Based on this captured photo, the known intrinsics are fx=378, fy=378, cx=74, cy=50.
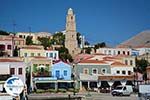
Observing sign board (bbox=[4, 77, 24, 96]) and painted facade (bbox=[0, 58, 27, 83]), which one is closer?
sign board (bbox=[4, 77, 24, 96])

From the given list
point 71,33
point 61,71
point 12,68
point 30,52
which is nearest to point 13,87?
point 12,68

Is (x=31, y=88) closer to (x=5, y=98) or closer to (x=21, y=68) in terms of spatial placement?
(x=21, y=68)

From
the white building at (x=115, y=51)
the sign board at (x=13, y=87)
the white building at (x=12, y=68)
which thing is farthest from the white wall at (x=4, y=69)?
the white building at (x=115, y=51)

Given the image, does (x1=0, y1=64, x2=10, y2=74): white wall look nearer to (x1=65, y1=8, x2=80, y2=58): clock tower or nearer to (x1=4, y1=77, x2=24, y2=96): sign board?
(x1=4, y1=77, x2=24, y2=96): sign board

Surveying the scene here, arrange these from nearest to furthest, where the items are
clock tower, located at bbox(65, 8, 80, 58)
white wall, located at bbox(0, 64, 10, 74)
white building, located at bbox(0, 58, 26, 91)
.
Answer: white wall, located at bbox(0, 64, 10, 74) → white building, located at bbox(0, 58, 26, 91) → clock tower, located at bbox(65, 8, 80, 58)

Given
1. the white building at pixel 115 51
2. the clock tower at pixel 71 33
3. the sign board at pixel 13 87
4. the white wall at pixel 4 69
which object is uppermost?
the clock tower at pixel 71 33

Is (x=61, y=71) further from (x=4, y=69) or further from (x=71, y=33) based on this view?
(x=71, y=33)

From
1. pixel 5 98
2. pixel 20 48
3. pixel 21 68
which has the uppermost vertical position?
pixel 20 48

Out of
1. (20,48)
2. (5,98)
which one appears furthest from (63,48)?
(5,98)

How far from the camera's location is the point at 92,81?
74.7m

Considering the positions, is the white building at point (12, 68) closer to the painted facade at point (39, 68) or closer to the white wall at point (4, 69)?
the white wall at point (4, 69)

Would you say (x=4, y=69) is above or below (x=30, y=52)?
below

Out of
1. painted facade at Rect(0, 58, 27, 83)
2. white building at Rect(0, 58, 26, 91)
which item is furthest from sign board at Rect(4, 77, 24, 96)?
painted facade at Rect(0, 58, 27, 83)

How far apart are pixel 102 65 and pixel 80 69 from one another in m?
4.81
